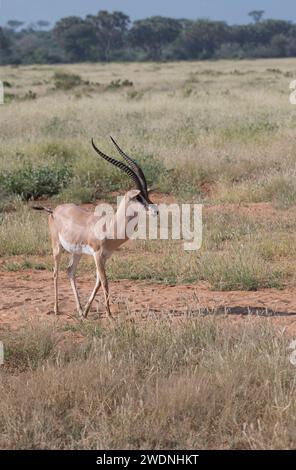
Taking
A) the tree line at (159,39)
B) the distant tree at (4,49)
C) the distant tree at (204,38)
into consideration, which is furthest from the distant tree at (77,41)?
the distant tree at (204,38)

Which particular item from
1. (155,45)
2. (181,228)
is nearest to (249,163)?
(181,228)

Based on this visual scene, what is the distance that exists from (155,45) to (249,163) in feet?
257

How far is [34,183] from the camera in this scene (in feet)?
38.2

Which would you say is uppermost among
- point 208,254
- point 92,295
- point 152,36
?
point 152,36

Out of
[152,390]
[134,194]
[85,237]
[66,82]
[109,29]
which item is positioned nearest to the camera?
[152,390]

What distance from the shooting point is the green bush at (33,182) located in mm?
11711

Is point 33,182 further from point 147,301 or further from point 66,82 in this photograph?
point 66,82

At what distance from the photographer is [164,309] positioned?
21.6ft

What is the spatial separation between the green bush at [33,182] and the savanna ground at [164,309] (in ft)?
0.08

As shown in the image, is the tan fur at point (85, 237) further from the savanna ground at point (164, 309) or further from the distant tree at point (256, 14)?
the distant tree at point (256, 14)

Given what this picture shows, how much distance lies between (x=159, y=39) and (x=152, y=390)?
8644cm

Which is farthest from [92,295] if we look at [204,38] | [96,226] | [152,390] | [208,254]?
[204,38]

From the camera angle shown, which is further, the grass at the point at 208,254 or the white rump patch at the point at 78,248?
the grass at the point at 208,254

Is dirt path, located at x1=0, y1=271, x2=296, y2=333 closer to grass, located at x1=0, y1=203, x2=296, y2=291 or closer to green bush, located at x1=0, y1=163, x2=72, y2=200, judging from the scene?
grass, located at x1=0, y1=203, x2=296, y2=291
